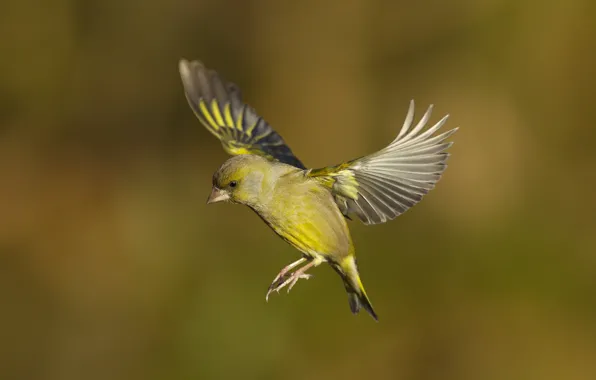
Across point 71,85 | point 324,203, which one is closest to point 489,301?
point 71,85

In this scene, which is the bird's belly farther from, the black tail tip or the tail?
the black tail tip

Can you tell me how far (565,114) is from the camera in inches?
396

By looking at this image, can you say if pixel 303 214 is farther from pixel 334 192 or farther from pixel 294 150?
pixel 294 150

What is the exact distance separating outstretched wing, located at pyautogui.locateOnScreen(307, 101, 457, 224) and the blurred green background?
5264mm

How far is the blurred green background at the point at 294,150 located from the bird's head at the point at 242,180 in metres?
5.21

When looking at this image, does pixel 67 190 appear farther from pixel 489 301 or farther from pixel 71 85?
pixel 489 301

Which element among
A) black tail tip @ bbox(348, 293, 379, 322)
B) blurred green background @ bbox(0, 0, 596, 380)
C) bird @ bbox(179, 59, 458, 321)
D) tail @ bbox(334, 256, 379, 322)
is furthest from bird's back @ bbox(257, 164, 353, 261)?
blurred green background @ bbox(0, 0, 596, 380)

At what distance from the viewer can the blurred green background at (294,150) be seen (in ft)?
30.3

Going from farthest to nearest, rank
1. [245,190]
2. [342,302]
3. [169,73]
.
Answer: [169,73] < [342,302] < [245,190]

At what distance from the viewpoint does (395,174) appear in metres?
3.79

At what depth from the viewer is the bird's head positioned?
12.5ft

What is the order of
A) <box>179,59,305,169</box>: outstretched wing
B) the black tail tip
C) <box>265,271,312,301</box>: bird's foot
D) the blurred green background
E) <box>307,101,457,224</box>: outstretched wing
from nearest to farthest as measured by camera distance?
1. <box>307,101,457,224</box>: outstretched wing
2. <box>265,271,312,301</box>: bird's foot
3. the black tail tip
4. <box>179,59,305,169</box>: outstretched wing
5. the blurred green background

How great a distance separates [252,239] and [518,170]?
2.99m

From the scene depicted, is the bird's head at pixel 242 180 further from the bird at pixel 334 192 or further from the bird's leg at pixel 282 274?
the bird's leg at pixel 282 274
